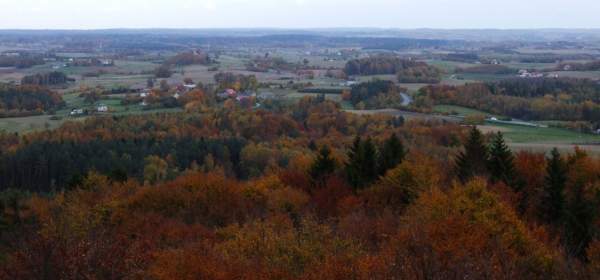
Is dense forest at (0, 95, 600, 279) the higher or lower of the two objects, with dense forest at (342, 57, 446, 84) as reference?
lower

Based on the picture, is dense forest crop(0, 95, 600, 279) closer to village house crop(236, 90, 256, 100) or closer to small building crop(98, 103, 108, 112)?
small building crop(98, 103, 108, 112)

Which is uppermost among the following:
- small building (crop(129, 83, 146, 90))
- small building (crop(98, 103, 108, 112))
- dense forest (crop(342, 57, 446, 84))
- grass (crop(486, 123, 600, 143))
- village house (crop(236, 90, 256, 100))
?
dense forest (crop(342, 57, 446, 84))

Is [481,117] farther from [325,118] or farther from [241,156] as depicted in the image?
[241,156]

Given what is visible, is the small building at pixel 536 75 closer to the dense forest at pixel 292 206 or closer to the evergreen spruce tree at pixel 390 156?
the dense forest at pixel 292 206

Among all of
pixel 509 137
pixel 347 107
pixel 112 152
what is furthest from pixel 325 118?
pixel 112 152

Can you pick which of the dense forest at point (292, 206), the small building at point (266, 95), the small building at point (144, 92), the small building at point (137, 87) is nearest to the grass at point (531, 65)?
the small building at point (266, 95)

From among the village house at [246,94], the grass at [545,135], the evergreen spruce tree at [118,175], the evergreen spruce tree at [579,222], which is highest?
the evergreen spruce tree at [579,222]

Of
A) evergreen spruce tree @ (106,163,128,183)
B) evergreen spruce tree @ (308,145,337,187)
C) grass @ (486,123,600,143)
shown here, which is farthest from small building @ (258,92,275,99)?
evergreen spruce tree @ (308,145,337,187)
